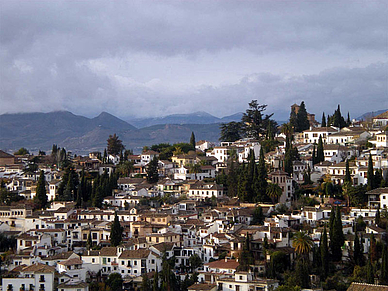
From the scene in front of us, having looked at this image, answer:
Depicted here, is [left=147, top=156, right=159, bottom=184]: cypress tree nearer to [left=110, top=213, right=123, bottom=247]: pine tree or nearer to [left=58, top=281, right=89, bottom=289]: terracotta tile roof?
[left=110, top=213, right=123, bottom=247]: pine tree

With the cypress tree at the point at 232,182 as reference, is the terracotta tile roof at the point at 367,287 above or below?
below

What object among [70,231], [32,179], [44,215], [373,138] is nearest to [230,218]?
[70,231]

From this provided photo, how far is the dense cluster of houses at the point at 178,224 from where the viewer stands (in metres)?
42.0

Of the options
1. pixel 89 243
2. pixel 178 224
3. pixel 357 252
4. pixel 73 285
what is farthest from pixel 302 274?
pixel 89 243

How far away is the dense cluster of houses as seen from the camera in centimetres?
4197

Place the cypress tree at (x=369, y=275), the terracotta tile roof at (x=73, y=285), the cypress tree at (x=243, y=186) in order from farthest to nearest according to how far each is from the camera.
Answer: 1. the cypress tree at (x=243, y=186)
2. the terracotta tile roof at (x=73, y=285)
3. the cypress tree at (x=369, y=275)

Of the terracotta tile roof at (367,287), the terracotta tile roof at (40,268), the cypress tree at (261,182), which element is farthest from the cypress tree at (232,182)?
the terracotta tile roof at (367,287)

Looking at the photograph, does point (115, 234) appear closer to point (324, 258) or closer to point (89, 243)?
point (89, 243)

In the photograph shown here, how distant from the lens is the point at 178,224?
48.7 m

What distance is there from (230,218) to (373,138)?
21.6 meters

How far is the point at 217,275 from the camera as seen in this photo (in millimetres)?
40250

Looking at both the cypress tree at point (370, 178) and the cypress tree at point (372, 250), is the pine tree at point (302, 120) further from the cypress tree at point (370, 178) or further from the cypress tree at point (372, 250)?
the cypress tree at point (372, 250)

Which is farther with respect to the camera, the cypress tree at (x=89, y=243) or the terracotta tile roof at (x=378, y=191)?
the cypress tree at (x=89, y=243)

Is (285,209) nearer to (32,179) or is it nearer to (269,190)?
(269,190)
